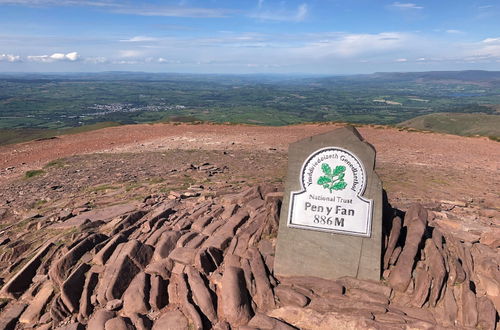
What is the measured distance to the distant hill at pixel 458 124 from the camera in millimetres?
137375

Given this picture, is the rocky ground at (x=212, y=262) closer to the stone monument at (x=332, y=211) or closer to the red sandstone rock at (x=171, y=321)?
the red sandstone rock at (x=171, y=321)

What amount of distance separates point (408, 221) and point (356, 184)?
2540 mm

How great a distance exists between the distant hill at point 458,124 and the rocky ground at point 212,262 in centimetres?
13552

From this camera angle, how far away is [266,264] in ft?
32.6

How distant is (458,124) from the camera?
507 ft

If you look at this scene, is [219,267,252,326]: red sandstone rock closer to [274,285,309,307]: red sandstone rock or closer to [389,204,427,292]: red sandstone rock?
[274,285,309,307]: red sandstone rock

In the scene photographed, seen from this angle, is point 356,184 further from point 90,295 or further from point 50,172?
point 50,172

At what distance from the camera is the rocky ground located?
326 inches

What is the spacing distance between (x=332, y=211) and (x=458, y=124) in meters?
171

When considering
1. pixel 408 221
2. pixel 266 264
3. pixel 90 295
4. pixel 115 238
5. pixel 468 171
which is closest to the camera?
pixel 90 295

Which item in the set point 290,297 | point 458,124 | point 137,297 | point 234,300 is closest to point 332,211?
point 290,297

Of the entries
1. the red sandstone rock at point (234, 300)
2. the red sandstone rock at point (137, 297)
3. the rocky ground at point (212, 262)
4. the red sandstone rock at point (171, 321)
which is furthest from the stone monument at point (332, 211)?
the red sandstone rock at point (137, 297)

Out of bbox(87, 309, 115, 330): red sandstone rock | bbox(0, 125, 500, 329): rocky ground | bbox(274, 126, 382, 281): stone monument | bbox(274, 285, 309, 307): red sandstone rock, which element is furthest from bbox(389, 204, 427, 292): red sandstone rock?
bbox(87, 309, 115, 330): red sandstone rock

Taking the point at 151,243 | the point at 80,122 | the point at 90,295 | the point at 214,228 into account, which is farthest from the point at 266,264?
the point at 80,122
